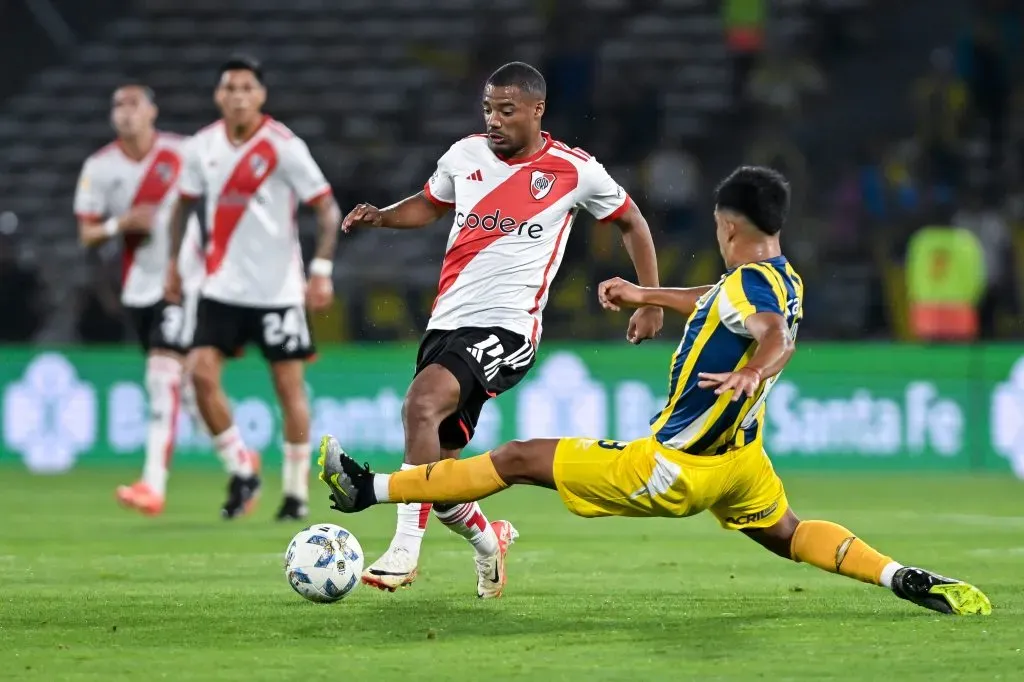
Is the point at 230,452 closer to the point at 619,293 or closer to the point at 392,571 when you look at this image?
the point at 392,571

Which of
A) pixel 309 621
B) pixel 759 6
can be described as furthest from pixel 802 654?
pixel 759 6

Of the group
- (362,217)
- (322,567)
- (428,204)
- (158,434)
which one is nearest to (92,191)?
(158,434)

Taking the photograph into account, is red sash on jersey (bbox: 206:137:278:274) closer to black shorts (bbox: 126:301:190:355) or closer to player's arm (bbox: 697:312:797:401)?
black shorts (bbox: 126:301:190:355)

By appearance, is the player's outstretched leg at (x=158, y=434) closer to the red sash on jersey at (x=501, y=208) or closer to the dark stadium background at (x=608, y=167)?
the dark stadium background at (x=608, y=167)

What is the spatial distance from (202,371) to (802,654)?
5750 mm

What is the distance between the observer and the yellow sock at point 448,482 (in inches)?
251

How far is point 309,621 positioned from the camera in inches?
251

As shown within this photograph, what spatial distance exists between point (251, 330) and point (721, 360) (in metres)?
5.12

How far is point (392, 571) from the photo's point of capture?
6.82 metres

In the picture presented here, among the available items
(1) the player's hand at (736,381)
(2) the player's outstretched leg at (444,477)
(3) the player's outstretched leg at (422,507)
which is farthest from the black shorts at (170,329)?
(1) the player's hand at (736,381)

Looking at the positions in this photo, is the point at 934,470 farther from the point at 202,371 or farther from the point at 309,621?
the point at 309,621

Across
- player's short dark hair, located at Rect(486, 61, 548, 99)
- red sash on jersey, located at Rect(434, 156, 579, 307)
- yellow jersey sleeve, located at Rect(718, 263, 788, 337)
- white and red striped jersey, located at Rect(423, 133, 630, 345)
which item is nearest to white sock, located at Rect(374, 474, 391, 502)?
white and red striped jersey, located at Rect(423, 133, 630, 345)

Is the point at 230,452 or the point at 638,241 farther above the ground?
the point at 638,241

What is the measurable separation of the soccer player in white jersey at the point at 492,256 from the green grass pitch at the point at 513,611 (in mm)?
559
